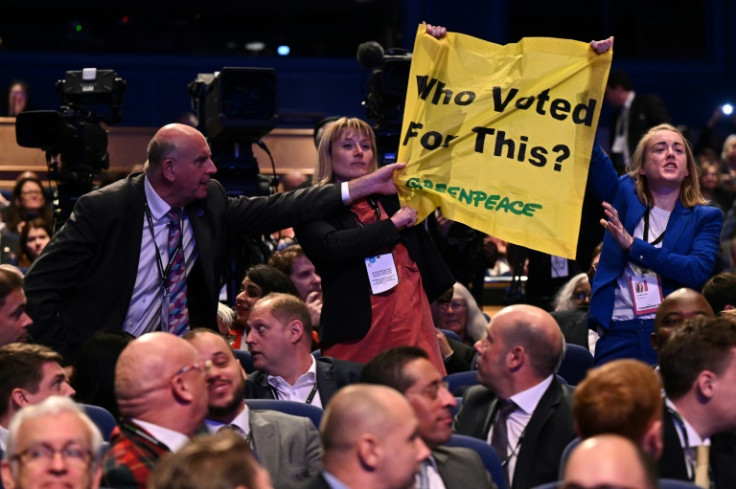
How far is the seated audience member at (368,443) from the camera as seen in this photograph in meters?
2.92

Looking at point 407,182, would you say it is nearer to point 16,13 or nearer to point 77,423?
point 77,423

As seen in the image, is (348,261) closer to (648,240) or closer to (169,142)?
(169,142)

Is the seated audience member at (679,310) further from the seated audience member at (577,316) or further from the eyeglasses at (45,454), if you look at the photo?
the eyeglasses at (45,454)

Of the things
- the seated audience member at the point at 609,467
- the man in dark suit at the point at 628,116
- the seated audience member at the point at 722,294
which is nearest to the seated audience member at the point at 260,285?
the seated audience member at the point at 722,294

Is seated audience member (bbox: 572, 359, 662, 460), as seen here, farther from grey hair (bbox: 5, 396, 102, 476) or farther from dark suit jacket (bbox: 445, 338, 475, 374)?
dark suit jacket (bbox: 445, 338, 475, 374)

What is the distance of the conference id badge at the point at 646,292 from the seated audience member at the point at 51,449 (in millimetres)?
2870

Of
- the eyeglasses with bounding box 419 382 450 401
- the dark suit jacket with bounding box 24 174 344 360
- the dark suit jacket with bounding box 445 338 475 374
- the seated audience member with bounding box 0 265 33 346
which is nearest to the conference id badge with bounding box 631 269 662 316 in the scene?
the dark suit jacket with bounding box 445 338 475 374

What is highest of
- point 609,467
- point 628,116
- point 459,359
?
point 628,116

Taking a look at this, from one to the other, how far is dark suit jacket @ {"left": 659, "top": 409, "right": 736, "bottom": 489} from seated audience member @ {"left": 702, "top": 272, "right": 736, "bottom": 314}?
1.67 meters

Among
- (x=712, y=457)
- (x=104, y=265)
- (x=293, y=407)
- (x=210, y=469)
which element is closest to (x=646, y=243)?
(x=712, y=457)

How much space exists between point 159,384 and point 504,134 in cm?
217

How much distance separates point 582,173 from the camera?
197 inches

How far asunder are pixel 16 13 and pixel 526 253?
279 inches

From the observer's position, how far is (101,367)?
433cm
